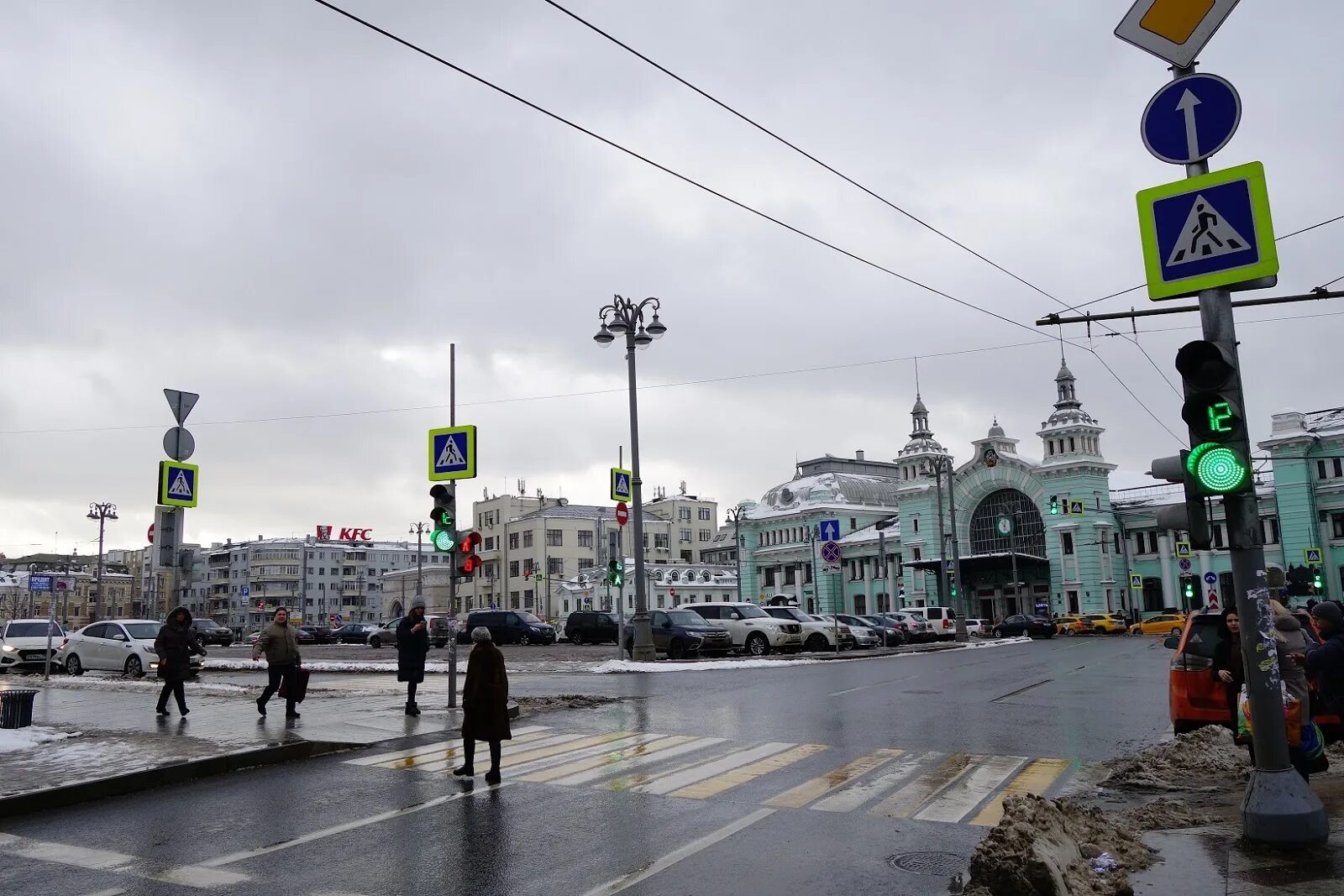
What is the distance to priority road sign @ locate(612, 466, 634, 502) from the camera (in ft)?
92.8

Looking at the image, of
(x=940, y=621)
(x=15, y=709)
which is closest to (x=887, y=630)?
(x=940, y=621)

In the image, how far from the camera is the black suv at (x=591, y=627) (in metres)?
46.8

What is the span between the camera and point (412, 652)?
50.5 feet

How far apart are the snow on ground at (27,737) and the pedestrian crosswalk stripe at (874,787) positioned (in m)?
9.09

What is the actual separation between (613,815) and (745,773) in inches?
84.9

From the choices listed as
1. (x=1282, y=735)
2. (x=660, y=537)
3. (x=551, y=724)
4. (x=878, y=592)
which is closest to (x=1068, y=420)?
(x=878, y=592)

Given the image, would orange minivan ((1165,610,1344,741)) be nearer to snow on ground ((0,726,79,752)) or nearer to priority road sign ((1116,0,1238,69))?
priority road sign ((1116,0,1238,69))

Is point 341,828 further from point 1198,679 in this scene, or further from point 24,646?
point 24,646

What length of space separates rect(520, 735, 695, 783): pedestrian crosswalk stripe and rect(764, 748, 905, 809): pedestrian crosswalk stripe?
225 centimetres

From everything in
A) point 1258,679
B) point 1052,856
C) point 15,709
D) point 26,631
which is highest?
point 26,631

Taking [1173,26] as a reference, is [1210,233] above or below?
below

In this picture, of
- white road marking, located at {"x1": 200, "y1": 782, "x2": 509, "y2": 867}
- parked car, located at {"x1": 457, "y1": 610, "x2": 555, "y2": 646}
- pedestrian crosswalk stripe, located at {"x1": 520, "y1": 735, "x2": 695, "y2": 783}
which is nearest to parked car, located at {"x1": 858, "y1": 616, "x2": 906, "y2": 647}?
parked car, located at {"x1": 457, "y1": 610, "x2": 555, "y2": 646}

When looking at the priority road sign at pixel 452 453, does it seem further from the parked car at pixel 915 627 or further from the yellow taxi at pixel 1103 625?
the yellow taxi at pixel 1103 625

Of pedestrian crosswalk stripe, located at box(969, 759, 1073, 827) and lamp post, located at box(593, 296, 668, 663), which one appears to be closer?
pedestrian crosswalk stripe, located at box(969, 759, 1073, 827)
